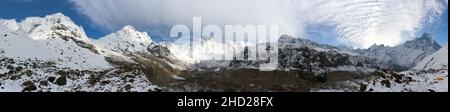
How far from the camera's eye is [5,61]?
72.8 meters

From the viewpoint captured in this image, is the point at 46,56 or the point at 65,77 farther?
the point at 46,56
